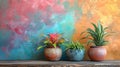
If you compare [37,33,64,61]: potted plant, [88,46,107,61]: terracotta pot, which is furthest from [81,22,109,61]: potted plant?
[37,33,64,61]: potted plant

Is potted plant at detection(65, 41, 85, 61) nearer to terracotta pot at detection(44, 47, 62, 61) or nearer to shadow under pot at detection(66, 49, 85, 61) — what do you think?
shadow under pot at detection(66, 49, 85, 61)

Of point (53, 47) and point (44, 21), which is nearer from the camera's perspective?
point (53, 47)

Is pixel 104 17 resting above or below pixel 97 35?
above

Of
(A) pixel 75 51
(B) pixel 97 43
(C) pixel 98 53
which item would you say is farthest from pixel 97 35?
(A) pixel 75 51

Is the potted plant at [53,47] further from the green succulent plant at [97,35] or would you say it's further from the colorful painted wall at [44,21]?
the green succulent plant at [97,35]

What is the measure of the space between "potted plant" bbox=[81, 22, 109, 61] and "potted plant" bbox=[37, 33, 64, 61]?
1.30 ft

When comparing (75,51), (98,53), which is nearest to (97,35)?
(98,53)

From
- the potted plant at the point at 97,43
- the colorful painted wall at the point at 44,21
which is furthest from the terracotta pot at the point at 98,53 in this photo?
the colorful painted wall at the point at 44,21

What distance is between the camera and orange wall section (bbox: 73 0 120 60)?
10.4ft

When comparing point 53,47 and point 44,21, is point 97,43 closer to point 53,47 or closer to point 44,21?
point 53,47

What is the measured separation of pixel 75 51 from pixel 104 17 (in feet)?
2.24

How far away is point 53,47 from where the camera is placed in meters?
2.96

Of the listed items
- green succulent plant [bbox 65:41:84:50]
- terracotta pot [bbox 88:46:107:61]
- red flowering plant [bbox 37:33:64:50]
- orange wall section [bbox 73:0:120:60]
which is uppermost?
orange wall section [bbox 73:0:120:60]

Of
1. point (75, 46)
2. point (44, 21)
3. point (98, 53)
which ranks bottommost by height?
point (98, 53)
